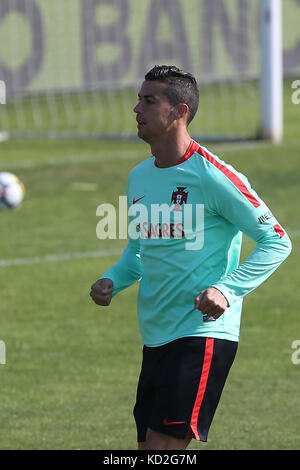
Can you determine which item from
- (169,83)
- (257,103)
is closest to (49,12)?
(257,103)

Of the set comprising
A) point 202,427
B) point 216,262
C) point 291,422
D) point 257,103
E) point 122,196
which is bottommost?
point 257,103

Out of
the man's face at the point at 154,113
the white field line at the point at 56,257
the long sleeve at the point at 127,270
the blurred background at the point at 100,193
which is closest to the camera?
the man's face at the point at 154,113

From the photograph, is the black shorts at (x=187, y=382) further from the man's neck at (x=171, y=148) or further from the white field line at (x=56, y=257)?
the white field line at (x=56, y=257)

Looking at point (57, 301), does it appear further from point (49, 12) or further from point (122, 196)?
point (49, 12)

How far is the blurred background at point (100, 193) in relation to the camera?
746cm

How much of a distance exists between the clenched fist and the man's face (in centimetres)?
82

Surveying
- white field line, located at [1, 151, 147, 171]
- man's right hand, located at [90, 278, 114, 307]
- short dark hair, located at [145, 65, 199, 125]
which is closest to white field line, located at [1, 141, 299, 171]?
white field line, located at [1, 151, 147, 171]

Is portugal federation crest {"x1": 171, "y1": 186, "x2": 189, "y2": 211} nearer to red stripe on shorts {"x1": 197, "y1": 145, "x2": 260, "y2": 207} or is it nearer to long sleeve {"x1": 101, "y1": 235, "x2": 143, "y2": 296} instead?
red stripe on shorts {"x1": 197, "y1": 145, "x2": 260, "y2": 207}

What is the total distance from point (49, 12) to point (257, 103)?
5.66 metres

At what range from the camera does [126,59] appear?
77.2 ft

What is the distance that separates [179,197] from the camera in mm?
5020

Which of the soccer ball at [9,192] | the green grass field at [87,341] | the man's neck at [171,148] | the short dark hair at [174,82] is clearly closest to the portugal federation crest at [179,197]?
the man's neck at [171,148]

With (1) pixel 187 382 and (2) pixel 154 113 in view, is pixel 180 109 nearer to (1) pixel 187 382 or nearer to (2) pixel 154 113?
(2) pixel 154 113

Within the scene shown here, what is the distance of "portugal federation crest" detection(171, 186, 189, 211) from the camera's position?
16.4ft
